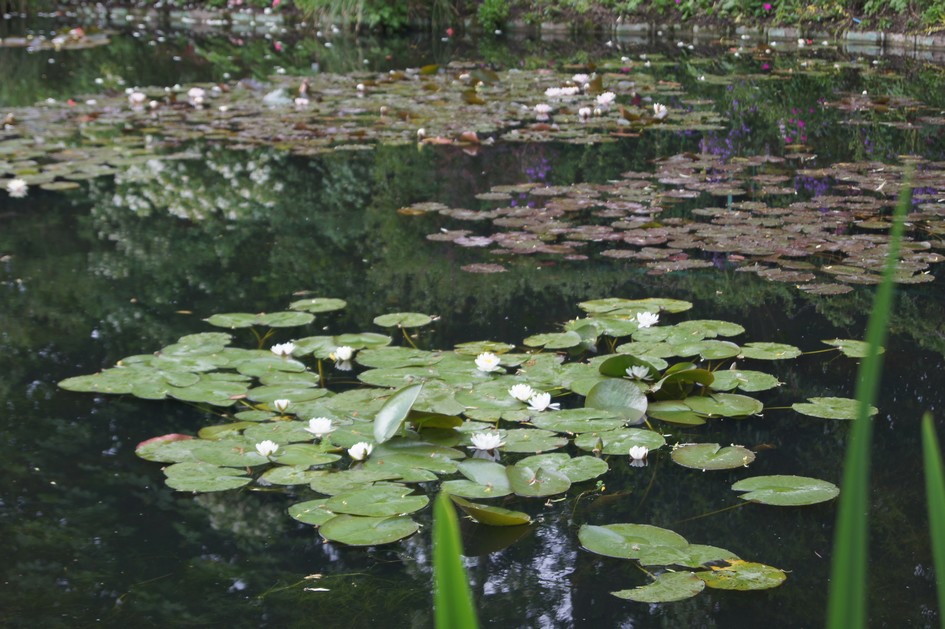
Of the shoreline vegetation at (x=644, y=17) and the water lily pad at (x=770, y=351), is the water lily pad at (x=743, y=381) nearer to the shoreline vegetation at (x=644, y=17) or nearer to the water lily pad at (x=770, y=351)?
the water lily pad at (x=770, y=351)

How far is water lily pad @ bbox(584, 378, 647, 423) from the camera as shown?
201 cm

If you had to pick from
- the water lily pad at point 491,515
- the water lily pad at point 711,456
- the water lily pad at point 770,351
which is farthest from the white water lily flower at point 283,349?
the water lily pad at point 770,351

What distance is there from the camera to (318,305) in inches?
111

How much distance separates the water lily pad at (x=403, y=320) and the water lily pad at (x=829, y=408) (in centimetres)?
98

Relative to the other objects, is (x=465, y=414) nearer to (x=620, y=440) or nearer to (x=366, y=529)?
(x=620, y=440)

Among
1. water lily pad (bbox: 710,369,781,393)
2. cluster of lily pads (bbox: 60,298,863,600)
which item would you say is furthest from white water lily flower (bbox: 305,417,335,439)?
water lily pad (bbox: 710,369,781,393)

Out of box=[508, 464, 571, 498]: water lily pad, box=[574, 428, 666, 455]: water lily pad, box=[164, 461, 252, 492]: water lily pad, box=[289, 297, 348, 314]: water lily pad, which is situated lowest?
box=[164, 461, 252, 492]: water lily pad

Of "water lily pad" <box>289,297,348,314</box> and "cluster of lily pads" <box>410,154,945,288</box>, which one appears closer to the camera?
"water lily pad" <box>289,297,348,314</box>

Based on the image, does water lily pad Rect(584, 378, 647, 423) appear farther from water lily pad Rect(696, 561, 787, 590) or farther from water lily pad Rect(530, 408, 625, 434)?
water lily pad Rect(696, 561, 787, 590)

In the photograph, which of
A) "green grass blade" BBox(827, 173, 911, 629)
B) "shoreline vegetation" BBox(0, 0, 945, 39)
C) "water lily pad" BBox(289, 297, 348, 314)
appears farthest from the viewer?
"shoreline vegetation" BBox(0, 0, 945, 39)

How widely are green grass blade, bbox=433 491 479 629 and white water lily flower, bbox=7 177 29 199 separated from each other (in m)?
4.18

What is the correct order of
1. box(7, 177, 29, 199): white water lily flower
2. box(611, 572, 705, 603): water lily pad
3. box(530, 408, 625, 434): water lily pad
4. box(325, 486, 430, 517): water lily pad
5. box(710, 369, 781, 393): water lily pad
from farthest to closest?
1. box(7, 177, 29, 199): white water lily flower
2. box(710, 369, 781, 393): water lily pad
3. box(530, 408, 625, 434): water lily pad
4. box(325, 486, 430, 517): water lily pad
5. box(611, 572, 705, 603): water lily pad

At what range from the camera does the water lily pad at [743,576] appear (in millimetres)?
1476

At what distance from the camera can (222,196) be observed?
167 inches
